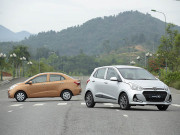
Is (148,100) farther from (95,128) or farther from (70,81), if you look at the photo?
(70,81)

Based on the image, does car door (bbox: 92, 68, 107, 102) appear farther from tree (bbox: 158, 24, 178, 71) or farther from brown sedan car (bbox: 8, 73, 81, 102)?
tree (bbox: 158, 24, 178, 71)

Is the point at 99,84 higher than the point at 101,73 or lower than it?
lower

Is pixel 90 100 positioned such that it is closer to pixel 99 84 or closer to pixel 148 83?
pixel 99 84

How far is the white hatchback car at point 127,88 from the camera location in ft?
51.8

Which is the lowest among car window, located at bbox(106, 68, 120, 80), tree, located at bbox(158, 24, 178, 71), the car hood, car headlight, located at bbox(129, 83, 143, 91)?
car headlight, located at bbox(129, 83, 143, 91)

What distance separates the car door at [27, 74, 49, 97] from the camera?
24792mm

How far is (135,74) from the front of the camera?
17.2 meters

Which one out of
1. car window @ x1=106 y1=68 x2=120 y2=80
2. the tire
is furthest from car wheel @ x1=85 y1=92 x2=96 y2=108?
the tire

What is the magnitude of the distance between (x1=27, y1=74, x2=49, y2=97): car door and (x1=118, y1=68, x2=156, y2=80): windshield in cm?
829

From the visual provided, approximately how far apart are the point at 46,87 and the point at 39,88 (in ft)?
1.33

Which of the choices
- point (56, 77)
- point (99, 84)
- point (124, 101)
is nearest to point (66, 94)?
point (56, 77)

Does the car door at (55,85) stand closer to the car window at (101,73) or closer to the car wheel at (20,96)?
the car wheel at (20,96)

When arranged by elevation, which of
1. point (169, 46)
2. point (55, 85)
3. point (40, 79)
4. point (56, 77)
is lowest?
point (55, 85)

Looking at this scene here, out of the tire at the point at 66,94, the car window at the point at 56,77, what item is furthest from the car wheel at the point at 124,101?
the car window at the point at 56,77
